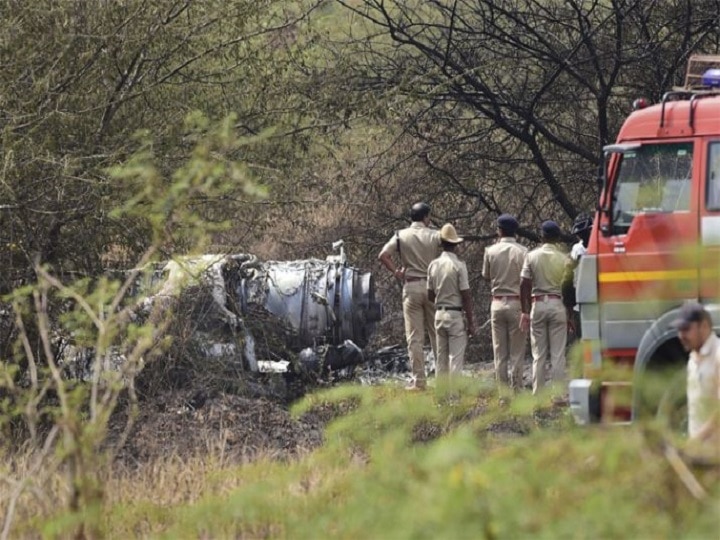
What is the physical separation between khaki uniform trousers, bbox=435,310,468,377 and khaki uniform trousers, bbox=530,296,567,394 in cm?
72

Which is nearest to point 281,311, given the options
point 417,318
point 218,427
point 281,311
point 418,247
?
point 281,311

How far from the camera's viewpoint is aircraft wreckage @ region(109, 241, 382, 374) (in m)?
12.1

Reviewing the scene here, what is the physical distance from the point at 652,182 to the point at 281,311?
5.60 metres

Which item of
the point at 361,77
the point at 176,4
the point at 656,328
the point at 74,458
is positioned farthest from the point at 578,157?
the point at 74,458

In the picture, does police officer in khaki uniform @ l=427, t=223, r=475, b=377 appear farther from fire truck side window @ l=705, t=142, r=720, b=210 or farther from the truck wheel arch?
fire truck side window @ l=705, t=142, r=720, b=210

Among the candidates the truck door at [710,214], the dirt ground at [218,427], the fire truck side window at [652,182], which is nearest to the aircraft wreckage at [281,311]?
the dirt ground at [218,427]

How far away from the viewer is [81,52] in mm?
11492

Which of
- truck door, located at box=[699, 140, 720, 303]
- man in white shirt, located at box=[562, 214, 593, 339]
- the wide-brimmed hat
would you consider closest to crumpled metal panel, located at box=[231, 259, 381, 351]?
the wide-brimmed hat

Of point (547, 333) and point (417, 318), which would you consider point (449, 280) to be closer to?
point (417, 318)

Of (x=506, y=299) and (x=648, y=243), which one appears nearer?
(x=648, y=243)

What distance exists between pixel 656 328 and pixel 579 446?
402 centimetres

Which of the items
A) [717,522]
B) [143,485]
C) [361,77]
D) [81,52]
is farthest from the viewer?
[361,77]

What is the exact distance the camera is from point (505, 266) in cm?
1269

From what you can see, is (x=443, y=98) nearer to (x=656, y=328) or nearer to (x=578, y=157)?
(x=578, y=157)
